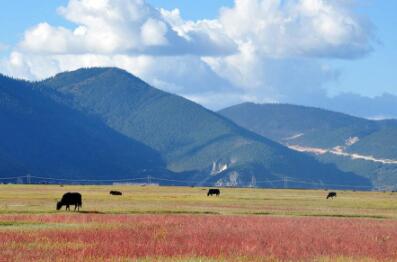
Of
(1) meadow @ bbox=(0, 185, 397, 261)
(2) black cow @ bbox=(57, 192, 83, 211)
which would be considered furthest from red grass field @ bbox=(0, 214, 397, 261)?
(2) black cow @ bbox=(57, 192, 83, 211)

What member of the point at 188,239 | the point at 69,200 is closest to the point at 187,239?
the point at 188,239

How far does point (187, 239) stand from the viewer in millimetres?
34906

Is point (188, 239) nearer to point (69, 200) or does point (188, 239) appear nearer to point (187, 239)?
point (187, 239)

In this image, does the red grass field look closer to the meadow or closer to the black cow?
the meadow

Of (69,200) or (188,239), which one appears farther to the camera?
(69,200)

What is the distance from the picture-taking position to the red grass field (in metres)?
29.3

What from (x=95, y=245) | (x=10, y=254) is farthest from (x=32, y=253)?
(x=95, y=245)

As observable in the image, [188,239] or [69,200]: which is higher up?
[69,200]

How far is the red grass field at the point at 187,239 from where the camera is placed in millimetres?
29322

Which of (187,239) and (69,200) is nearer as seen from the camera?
(187,239)

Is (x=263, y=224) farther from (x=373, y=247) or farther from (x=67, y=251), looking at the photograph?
(x=67, y=251)

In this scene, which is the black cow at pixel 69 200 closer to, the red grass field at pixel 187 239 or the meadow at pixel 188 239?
the meadow at pixel 188 239

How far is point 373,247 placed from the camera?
34000mm

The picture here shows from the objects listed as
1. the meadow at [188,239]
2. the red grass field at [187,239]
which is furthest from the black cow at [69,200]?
the red grass field at [187,239]
